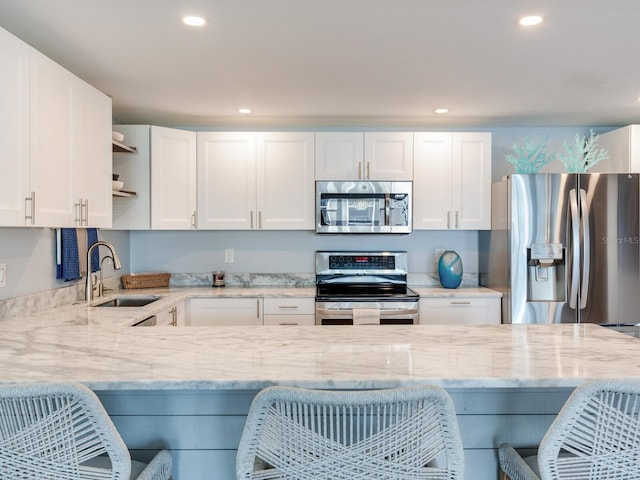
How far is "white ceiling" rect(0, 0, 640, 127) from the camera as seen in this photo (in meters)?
1.94

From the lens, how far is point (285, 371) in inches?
51.9

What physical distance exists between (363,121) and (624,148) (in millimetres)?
2018

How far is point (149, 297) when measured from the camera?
3328 millimetres

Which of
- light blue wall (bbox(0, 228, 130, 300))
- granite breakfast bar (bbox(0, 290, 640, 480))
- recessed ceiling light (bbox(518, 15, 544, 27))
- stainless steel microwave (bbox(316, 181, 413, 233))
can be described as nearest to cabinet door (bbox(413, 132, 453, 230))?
stainless steel microwave (bbox(316, 181, 413, 233))

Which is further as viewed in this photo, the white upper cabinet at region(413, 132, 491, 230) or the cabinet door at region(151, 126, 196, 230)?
the white upper cabinet at region(413, 132, 491, 230)

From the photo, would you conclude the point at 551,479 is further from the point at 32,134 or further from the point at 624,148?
the point at 624,148

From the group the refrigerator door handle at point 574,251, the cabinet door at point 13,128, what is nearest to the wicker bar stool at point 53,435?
the cabinet door at point 13,128

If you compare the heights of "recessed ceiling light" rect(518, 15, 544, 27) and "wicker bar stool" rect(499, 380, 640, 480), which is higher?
"recessed ceiling light" rect(518, 15, 544, 27)

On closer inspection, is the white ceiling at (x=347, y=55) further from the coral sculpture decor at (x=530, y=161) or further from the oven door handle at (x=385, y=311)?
the oven door handle at (x=385, y=311)

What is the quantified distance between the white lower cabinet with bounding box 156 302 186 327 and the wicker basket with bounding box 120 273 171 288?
0.56 metres

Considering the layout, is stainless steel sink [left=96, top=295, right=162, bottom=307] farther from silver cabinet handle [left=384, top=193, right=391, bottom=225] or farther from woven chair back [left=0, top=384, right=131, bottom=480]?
woven chair back [left=0, top=384, right=131, bottom=480]

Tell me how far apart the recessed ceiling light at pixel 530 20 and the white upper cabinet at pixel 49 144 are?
2070 millimetres

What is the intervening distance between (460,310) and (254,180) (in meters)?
1.89

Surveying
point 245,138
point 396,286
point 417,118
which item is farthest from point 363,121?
point 396,286
